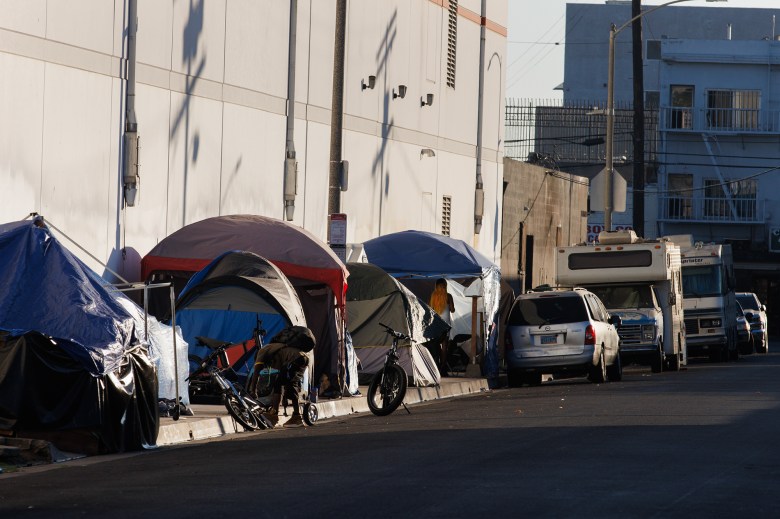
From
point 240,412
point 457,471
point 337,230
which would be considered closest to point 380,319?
point 337,230

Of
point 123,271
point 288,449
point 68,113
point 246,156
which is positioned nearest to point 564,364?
point 246,156

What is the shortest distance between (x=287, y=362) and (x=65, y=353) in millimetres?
3818

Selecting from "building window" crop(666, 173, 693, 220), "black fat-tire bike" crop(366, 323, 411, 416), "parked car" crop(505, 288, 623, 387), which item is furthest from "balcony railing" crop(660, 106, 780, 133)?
"black fat-tire bike" crop(366, 323, 411, 416)

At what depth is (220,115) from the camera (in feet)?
81.2

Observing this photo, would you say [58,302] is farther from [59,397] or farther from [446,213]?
[446,213]

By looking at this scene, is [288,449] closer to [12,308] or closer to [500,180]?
[12,308]

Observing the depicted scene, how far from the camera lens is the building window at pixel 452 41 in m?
34.6

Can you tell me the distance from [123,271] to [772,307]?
48.8 metres

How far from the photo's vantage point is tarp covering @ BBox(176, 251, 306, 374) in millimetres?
21000

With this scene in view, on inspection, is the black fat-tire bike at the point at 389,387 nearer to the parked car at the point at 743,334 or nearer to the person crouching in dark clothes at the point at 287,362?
the person crouching in dark clothes at the point at 287,362

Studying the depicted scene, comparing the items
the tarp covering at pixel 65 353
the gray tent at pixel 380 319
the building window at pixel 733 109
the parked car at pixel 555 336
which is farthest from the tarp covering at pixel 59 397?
the building window at pixel 733 109

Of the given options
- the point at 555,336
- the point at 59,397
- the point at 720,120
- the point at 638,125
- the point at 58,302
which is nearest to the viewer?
the point at 59,397

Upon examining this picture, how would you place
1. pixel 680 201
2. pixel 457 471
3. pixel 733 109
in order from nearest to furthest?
pixel 457 471, pixel 733 109, pixel 680 201

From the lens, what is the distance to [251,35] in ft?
83.8
